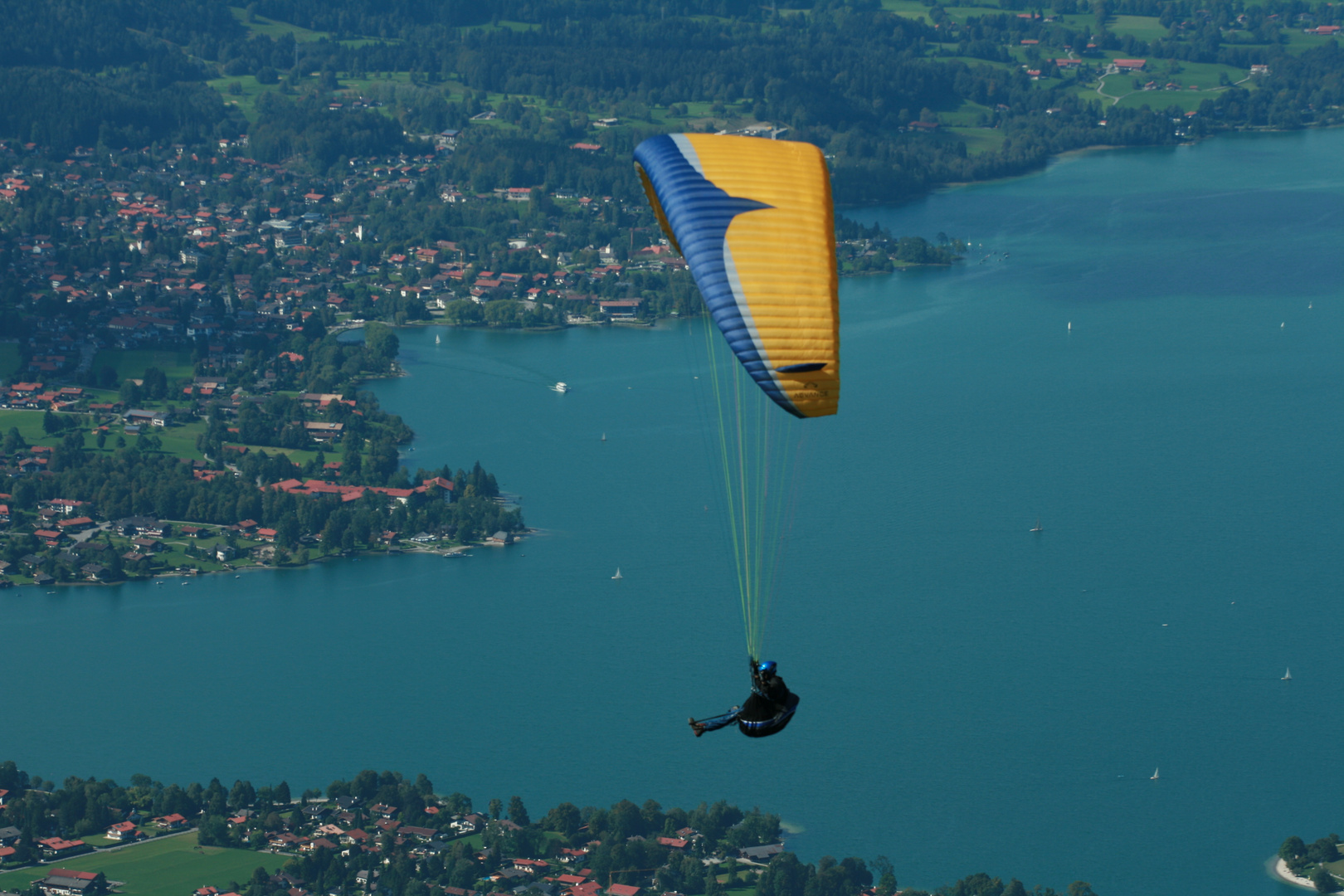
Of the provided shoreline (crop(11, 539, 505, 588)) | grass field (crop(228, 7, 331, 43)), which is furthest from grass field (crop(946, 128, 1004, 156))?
shoreline (crop(11, 539, 505, 588))

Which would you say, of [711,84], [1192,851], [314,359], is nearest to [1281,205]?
[711,84]

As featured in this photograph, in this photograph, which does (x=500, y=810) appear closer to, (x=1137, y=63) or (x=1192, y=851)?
(x=1192, y=851)

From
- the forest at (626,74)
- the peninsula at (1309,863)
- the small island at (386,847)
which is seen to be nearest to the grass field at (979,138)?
the forest at (626,74)

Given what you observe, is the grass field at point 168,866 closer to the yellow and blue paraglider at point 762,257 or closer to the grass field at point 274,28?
the yellow and blue paraglider at point 762,257

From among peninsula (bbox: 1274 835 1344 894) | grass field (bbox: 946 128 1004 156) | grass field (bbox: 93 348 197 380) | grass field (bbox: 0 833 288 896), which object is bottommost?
grass field (bbox: 0 833 288 896)

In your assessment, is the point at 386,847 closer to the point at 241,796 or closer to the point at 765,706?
the point at 241,796

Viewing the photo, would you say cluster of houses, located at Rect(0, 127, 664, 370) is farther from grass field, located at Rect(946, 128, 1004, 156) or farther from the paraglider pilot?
the paraglider pilot
